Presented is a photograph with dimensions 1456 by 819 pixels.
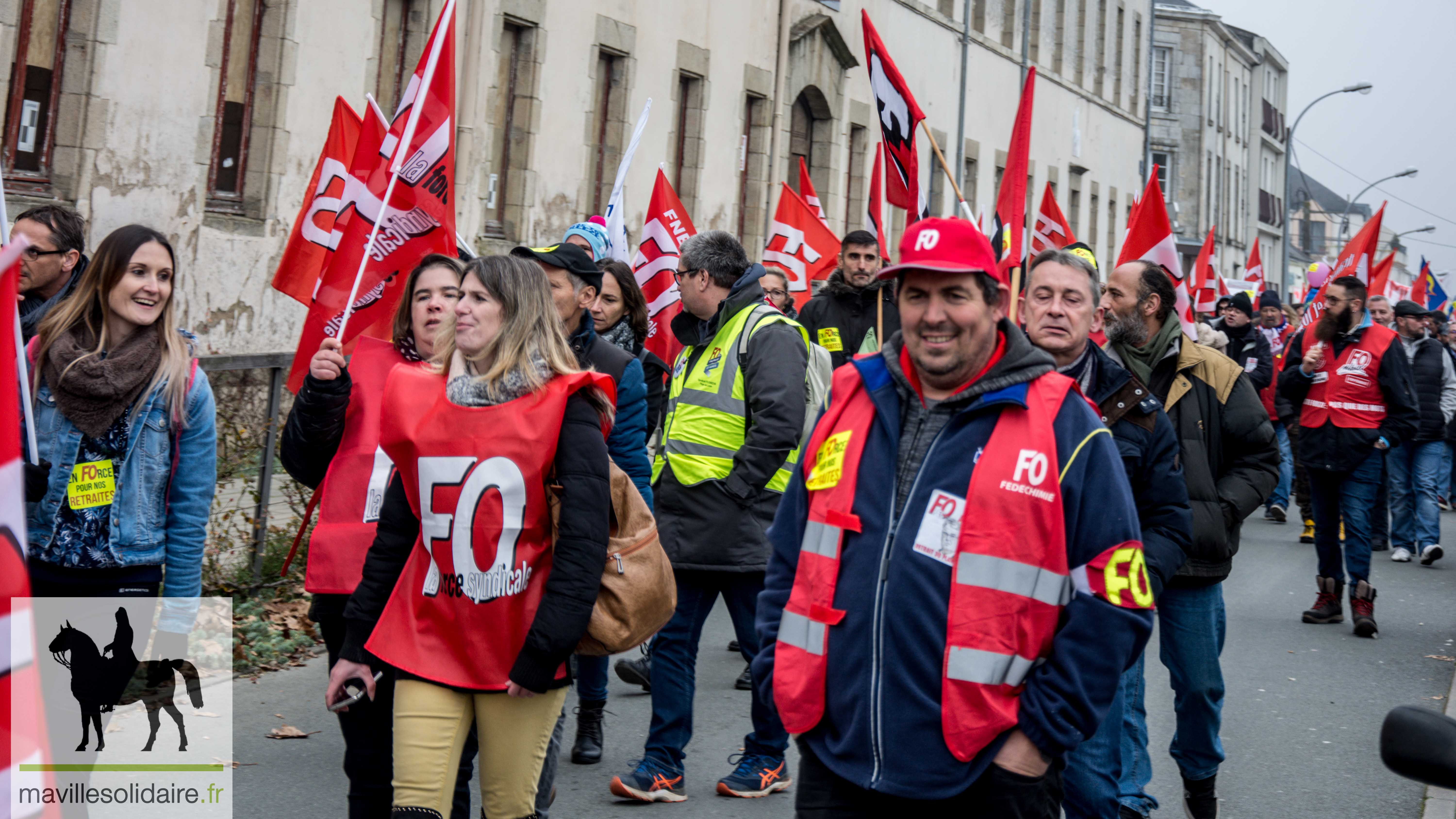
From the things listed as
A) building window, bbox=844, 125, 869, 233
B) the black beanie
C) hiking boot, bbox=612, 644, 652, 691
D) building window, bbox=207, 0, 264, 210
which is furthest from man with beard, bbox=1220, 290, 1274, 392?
building window, bbox=844, 125, 869, 233

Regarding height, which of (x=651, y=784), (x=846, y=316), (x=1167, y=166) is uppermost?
(x=1167, y=166)

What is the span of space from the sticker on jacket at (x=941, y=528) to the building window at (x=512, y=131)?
44.1 feet

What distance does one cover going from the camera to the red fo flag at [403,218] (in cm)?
556

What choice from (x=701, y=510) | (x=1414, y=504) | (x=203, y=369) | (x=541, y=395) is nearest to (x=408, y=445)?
(x=541, y=395)

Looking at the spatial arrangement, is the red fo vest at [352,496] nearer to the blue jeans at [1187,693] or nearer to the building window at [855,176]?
the blue jeans at [1187,693]

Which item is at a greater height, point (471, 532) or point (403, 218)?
point (403, 218)

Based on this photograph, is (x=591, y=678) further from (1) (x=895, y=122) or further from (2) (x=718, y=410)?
(1) (x=895, y=122)

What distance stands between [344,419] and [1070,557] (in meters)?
2.31

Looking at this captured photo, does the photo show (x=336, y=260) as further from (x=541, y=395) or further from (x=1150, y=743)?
(x=1150, y=743)

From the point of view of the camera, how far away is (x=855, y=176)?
25484mm

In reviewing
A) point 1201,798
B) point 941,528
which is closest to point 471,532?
point 941,528

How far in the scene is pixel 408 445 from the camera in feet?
12.0

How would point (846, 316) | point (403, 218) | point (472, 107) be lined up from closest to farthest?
point (403, 218) < point (846, 316) < point (472, 107)

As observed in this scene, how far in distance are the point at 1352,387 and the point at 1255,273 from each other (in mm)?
15719
